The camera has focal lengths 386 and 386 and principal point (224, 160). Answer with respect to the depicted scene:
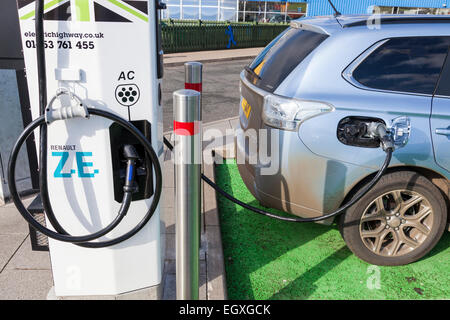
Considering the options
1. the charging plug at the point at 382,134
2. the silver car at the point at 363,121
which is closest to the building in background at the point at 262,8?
the silver car at the point at 363,121

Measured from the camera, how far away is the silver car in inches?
109

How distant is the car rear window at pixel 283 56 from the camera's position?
2.93 meters

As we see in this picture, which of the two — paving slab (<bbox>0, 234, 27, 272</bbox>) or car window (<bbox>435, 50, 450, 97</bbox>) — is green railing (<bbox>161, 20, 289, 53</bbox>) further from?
car window (<bbox>435, 50, 450, 97</bbox>)

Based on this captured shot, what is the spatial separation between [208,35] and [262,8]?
9.86 m

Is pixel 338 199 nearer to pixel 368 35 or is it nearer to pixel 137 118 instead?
pixel 368 35

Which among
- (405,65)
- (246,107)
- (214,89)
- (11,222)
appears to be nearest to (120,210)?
(246,107)

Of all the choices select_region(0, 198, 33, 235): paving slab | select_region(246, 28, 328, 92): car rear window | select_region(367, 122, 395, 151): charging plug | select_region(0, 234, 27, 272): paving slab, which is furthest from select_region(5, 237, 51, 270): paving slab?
select_region(367, 122, 395, 151): charging plug

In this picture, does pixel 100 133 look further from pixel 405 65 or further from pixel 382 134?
pixel 405 65

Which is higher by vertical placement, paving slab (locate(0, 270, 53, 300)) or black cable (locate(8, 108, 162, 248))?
black cable (locate(8, 108, 162, 248))

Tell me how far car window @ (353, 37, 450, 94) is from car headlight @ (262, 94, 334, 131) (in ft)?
1.28

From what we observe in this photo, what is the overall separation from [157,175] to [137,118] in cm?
34

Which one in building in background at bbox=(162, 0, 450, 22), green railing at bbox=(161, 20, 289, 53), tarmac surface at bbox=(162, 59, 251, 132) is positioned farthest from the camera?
building in background at bbox=(162, 0, 450, 22)

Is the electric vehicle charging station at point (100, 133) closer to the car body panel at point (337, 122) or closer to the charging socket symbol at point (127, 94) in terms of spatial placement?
the charging socket symbol at point (127, 94)

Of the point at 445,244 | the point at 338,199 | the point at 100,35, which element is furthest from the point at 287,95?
the point at 445,244
